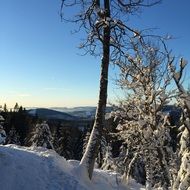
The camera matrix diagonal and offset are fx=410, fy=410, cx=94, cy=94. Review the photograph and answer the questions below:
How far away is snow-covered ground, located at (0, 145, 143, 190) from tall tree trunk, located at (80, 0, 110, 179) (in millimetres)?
448

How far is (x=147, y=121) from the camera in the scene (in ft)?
51.1

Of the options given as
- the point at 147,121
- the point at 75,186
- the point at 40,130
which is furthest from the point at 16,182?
the point at 40,130

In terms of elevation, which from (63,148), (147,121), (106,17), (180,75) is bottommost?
(63,148)

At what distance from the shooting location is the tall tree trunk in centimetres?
1369

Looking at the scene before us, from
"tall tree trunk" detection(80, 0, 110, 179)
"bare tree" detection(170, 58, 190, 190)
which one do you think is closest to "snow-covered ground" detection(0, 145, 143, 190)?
"tall tree trunk" detection(80, 0, 110, 179)

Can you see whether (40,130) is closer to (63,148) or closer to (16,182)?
→ (63,148)

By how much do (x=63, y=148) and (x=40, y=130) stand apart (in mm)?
22720

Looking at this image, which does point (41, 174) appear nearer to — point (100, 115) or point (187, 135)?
point (100, 115)

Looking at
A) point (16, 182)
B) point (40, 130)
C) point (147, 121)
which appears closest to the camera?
point (16, 182)

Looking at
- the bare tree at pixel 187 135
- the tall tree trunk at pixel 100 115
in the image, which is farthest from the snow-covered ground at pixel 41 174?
the bare tree at pixel 187 135

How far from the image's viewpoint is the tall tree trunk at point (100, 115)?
13688 millimetres

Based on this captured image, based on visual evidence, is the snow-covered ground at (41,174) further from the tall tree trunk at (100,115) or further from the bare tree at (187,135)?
the bare tree at (187,135)

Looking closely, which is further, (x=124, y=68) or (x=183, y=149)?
(x=124, y=68)

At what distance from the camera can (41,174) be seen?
12438mm
